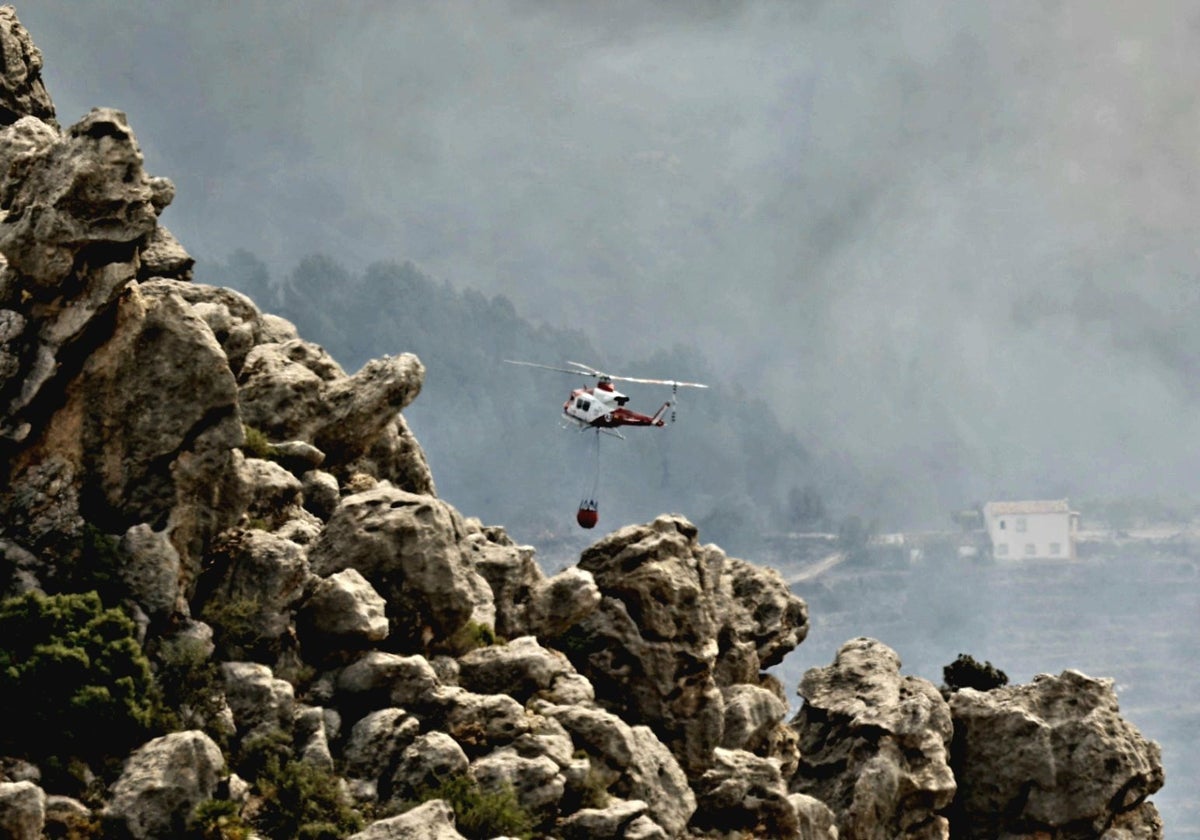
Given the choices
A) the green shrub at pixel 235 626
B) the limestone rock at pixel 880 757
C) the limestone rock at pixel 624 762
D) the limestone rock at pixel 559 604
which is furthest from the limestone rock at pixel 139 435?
the limestone rock at pixel 880 757

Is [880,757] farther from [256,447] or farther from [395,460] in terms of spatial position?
[256,447]

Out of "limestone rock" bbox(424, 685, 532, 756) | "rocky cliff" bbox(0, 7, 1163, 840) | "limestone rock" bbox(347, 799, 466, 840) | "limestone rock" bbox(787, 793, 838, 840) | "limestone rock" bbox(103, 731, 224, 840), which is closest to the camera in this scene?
"limestone rock" bbox(103, 731, 224, 840)

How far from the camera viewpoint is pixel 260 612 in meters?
57.3

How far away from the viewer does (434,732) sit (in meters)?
56.5

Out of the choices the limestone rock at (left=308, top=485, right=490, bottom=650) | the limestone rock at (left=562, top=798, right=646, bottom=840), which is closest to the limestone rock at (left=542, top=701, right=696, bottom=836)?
the limestone rock at (left=562, top=798, right=646, bottom=840)

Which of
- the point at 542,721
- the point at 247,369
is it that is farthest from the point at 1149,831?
the point at 247,369

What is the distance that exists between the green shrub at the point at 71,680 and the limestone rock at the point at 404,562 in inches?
428

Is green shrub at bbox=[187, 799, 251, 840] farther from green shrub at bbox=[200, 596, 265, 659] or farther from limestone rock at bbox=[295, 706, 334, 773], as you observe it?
green shrub at bbox=[200, 596, 265, 659]

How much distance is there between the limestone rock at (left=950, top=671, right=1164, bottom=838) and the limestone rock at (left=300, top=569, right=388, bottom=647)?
34.9 m

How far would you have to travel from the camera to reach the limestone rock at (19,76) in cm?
8038

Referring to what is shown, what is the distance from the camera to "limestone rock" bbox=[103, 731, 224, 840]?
48.1 meters

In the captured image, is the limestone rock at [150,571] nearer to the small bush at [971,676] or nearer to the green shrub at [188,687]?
the green shrub at [188,687]

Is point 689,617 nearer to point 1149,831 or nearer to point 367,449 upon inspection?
point 367,449

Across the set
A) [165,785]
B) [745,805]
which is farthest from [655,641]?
[165,785]
